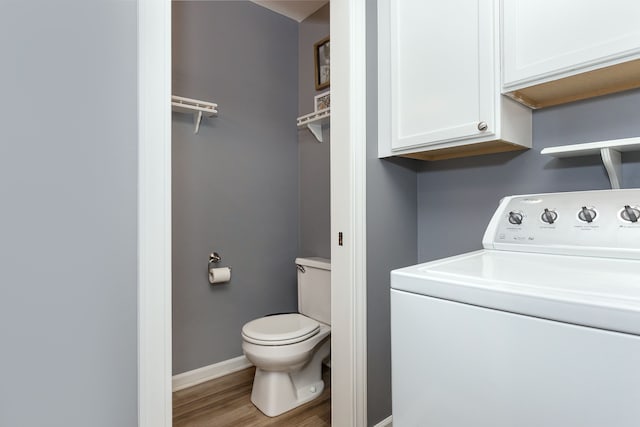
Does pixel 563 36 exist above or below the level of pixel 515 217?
above

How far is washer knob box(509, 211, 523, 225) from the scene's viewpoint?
1.25m

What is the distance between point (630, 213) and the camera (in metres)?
1.02

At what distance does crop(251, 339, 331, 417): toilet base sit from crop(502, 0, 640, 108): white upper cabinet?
1736mm

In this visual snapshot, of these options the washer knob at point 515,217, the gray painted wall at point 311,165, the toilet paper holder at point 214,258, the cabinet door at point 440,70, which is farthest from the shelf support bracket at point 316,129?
the washer knob at point 515,217

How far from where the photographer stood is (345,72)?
1.53 metres

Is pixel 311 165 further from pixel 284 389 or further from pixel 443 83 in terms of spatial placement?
pixel 284 389

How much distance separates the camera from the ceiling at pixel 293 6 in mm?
2441

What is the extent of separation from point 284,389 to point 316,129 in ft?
5.68

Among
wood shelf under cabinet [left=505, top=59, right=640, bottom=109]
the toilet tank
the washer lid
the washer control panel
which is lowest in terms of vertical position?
the toilet tank

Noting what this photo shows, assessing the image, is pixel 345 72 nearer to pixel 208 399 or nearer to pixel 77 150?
pixel 77 150

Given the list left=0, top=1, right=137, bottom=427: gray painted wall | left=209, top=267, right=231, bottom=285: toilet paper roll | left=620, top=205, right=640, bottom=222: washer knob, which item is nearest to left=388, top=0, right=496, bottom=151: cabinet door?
left=620, top=205, right=640, bottom=222: washer knob

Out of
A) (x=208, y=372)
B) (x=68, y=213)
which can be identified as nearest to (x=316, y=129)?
(x=208, y=372)

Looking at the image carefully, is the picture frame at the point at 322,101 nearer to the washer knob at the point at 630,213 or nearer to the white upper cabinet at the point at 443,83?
the white upper cabinet at the point at 443,83

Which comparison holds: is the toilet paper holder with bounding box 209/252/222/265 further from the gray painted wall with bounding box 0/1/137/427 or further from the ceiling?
the ceiling
